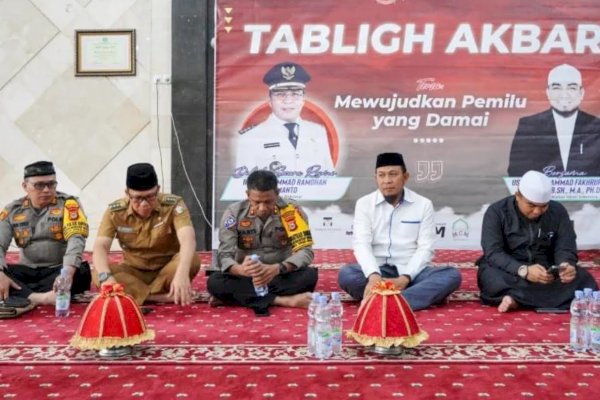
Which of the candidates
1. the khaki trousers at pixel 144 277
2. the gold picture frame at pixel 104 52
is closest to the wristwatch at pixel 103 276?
the khaki trousers at pixel 144 277

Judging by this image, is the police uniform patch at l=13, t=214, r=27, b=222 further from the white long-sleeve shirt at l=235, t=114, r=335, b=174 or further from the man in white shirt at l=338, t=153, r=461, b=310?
the white long-sleeve shirt at l=235, t=114, r=335, b=174

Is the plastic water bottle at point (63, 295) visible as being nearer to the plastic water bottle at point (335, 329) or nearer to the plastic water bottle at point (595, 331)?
the plastic water bottle at point (335, 329)

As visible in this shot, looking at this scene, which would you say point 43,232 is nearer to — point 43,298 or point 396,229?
point 43,298

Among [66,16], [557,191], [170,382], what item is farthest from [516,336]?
[66,16]

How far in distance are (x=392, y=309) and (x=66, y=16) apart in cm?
457

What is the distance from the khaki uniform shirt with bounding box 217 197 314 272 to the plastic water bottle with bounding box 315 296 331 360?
37.7 inches

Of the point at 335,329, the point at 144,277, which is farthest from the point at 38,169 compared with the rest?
the point at 335,329

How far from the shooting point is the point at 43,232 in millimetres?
3623

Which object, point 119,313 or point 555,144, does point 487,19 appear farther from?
point 119,313

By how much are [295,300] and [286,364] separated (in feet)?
3.19

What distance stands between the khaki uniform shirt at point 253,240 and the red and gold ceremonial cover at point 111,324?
3.15 ft

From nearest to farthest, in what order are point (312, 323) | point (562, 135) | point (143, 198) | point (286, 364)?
point (286, 364), point (312, 323), point (143, 198), point (562, 135)

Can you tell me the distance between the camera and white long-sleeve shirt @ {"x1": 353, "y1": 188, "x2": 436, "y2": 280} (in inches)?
140

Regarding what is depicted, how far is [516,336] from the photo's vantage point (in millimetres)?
2828
